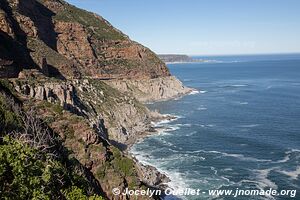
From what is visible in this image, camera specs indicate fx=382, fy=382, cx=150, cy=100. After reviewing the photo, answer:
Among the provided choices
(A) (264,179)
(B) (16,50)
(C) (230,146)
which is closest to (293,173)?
(A) (264,179)

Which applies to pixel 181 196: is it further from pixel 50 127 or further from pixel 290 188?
pixel 50 127

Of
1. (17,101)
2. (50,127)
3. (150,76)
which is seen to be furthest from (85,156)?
(150,76)

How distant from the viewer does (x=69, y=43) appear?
150 metres

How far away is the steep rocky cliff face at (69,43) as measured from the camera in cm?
10600

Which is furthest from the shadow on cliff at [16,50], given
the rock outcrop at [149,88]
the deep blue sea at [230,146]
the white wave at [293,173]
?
the white wave at [293,173]

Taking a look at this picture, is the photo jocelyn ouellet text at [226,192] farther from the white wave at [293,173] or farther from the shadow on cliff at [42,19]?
the shadow on cliff at [42,19]

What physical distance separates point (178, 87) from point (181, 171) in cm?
11722

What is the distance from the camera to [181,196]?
64000mm

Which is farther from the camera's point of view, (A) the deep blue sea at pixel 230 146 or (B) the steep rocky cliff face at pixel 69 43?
(B) the steep rocky cliff face at pixel 69 43

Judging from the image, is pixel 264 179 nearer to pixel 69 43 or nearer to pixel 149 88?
pixel 69 43

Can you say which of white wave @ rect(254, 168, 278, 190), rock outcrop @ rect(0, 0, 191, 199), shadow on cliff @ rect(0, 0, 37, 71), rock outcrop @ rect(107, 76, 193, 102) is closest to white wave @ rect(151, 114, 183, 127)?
rock outcrop @ rect(0, 0, 191, 199)

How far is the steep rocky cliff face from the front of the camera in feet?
348

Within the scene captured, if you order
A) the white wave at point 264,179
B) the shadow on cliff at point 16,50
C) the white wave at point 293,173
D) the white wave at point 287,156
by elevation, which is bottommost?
the white wave at point 264,179

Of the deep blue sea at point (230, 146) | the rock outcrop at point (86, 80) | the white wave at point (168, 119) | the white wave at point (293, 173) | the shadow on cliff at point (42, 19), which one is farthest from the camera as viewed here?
the shadow on cliff at point (42, 19)
